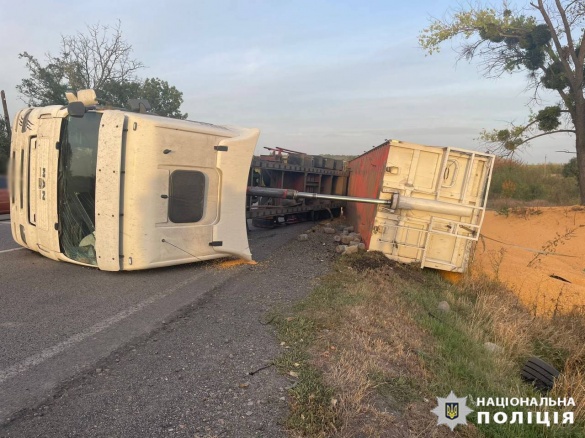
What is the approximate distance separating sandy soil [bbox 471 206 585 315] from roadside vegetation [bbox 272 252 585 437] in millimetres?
1653

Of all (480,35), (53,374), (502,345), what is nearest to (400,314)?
(502,345)

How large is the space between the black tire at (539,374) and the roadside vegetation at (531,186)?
50.1ft

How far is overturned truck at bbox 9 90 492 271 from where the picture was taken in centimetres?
535

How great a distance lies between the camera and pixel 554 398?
3660mm

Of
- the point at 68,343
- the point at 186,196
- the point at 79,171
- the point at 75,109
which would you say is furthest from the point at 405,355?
the point at 75,109

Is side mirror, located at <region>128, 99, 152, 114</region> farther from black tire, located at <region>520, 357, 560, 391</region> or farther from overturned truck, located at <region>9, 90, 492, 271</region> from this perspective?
black tire, located at <region>520, 357, 560, 391</region>

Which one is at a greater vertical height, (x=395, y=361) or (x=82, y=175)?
(x=82, y=175)

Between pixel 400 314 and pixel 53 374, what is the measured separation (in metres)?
3.49

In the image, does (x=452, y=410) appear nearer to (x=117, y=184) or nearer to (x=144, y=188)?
(x=144, y=188)

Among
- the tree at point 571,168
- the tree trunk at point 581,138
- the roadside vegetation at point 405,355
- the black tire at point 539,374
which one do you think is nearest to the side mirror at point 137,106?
the roadside vegetation at point 405,355

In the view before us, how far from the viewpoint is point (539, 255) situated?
11.5 metres

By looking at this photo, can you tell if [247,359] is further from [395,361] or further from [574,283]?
[574,283]

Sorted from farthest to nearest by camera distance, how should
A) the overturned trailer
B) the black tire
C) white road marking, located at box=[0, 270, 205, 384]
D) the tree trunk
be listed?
the tree trunk → the overturned trailer → the black tire → white road marking, located at box=[0, 270, 205, 384]

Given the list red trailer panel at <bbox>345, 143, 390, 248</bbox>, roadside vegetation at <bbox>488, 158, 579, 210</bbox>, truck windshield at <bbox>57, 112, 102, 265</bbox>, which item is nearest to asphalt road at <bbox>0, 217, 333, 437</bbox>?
truck windshield at <bbox>57, 112, 102, 265</bbox>
